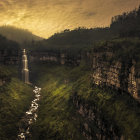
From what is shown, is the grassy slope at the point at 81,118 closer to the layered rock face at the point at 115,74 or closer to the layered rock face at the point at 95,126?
the layered rock face at the point at 95,126

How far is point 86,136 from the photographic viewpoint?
72.0 metres

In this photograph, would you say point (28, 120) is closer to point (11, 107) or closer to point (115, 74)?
point (11, 107)

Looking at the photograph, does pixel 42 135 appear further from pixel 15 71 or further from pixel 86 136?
pixel 15 71

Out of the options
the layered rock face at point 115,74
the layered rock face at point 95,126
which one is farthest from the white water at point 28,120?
the layered rock face at point 115,74

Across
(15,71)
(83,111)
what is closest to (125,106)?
(83,111)

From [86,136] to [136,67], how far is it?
3114 centimetres

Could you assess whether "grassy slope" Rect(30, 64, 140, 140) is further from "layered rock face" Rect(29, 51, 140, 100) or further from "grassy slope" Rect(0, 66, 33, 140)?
"grassy slope" Rect(0, 66, 33, 140)

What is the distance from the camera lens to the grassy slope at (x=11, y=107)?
3474 inches

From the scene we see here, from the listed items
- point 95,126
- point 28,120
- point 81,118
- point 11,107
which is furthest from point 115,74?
point 11,107

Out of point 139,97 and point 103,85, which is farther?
point 103,85

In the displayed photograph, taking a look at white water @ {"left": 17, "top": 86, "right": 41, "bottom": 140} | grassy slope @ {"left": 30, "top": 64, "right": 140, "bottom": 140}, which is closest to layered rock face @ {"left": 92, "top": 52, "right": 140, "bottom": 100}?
grassy slope @ {"left": 30, "top": 64, "right": 140, "bottom": 140}

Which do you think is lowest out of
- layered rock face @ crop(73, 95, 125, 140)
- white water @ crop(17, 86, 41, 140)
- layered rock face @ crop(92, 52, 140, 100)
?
white water @ crop(17, 86, 41, 140)

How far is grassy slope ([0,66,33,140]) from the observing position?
88231 millimetres

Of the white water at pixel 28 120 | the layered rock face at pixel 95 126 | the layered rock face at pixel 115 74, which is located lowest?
the white water at pixel 28 120
